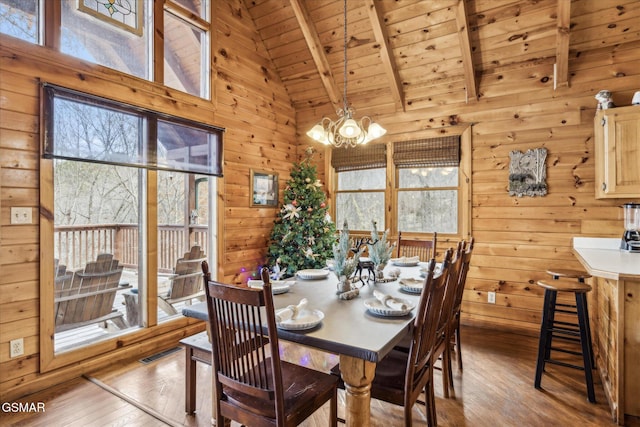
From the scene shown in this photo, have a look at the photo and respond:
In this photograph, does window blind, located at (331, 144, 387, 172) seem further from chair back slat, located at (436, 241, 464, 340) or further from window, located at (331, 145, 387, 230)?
chair back slat, located at (436, 241, 464, 340)

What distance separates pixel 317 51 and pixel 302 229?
90.0 inches

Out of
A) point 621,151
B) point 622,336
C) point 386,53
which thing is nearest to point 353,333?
point 622,336

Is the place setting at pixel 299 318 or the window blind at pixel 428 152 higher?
the window blind at pixel 428 152

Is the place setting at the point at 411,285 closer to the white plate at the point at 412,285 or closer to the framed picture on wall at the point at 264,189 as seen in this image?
the white plate at the point at 412,285

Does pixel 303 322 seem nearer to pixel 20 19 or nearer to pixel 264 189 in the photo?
pixel 20 19

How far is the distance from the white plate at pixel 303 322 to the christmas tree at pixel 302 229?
2.49 metres

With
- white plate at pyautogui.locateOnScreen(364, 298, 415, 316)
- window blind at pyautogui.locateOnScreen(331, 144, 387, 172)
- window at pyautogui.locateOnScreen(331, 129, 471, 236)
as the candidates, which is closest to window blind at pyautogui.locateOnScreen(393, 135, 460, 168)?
window at pyautogui.locateOnScreen(331, 129, 471, 236)

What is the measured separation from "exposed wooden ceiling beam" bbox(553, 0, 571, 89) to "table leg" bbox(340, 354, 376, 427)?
139 inches

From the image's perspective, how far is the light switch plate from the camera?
7.82 ft

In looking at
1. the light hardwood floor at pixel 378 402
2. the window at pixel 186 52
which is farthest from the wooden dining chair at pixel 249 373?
the window at pixel 186 52

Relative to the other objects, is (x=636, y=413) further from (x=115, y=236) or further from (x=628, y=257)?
(x=115, y=236)

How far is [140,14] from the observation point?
3.20 meters

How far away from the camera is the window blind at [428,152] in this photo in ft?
13.3

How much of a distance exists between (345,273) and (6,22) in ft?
9.70
